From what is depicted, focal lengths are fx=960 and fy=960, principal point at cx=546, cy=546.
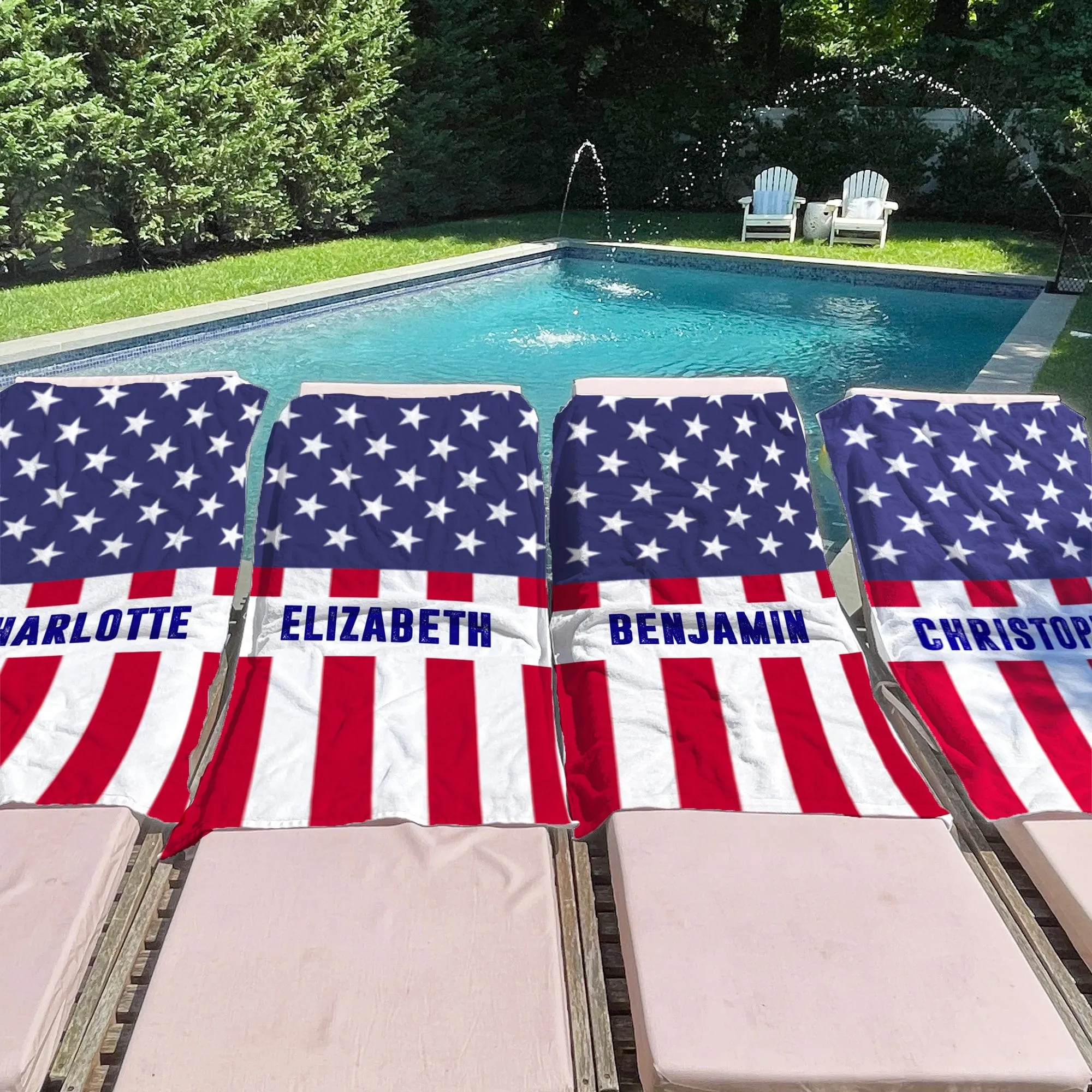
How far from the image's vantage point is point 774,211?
11977 millimetres

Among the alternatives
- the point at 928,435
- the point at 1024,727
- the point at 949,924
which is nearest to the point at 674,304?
the point at 928,435

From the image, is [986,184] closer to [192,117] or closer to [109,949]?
[192,117]

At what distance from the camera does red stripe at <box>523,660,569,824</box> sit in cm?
217

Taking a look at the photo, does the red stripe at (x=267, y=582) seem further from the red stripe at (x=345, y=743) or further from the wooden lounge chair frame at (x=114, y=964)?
the wooden lounge chair frame at (x=114, y=964)

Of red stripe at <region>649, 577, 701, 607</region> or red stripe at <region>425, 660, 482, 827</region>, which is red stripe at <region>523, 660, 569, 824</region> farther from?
red stripe at <region>649, 577, 701, 607</region>

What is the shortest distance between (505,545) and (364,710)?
715mm

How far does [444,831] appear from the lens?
2084mm

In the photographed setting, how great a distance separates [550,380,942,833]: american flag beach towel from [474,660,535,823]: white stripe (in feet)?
0.39

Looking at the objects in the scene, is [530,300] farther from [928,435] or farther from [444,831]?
[444,831]

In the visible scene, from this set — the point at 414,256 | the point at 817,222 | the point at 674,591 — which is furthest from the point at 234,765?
the point at 817,222

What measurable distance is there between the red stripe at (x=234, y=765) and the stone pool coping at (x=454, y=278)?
5.30 meters

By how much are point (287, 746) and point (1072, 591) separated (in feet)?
7.64

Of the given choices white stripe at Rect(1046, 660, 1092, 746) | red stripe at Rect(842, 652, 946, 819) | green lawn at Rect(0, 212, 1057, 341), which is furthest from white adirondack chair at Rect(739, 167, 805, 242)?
red stripe at Rect(842, 652, 946, 819)

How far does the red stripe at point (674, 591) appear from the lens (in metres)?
2.83
